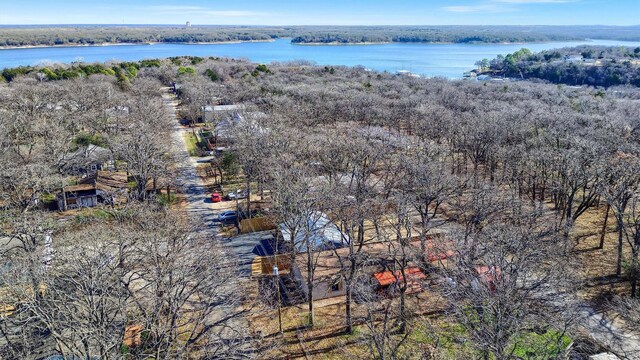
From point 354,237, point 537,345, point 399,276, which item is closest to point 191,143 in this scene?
point 354,237

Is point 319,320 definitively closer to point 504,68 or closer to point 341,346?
point 341,346

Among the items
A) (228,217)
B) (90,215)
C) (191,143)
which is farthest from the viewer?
(191,143)

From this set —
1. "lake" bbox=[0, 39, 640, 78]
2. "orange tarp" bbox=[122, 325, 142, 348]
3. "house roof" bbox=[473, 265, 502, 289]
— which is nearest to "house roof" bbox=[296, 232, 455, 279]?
"house roof" bbox=[473, 265, 502, 289]

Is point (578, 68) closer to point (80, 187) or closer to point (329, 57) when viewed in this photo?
point (80, 187)

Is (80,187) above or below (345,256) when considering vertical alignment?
above

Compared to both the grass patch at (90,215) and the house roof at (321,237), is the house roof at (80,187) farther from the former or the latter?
the house roof at (321,237)

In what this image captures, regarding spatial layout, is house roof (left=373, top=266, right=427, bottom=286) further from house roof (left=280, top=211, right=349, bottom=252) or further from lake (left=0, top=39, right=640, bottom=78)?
lake (left=0, top=39, right=640, bottom=78)
